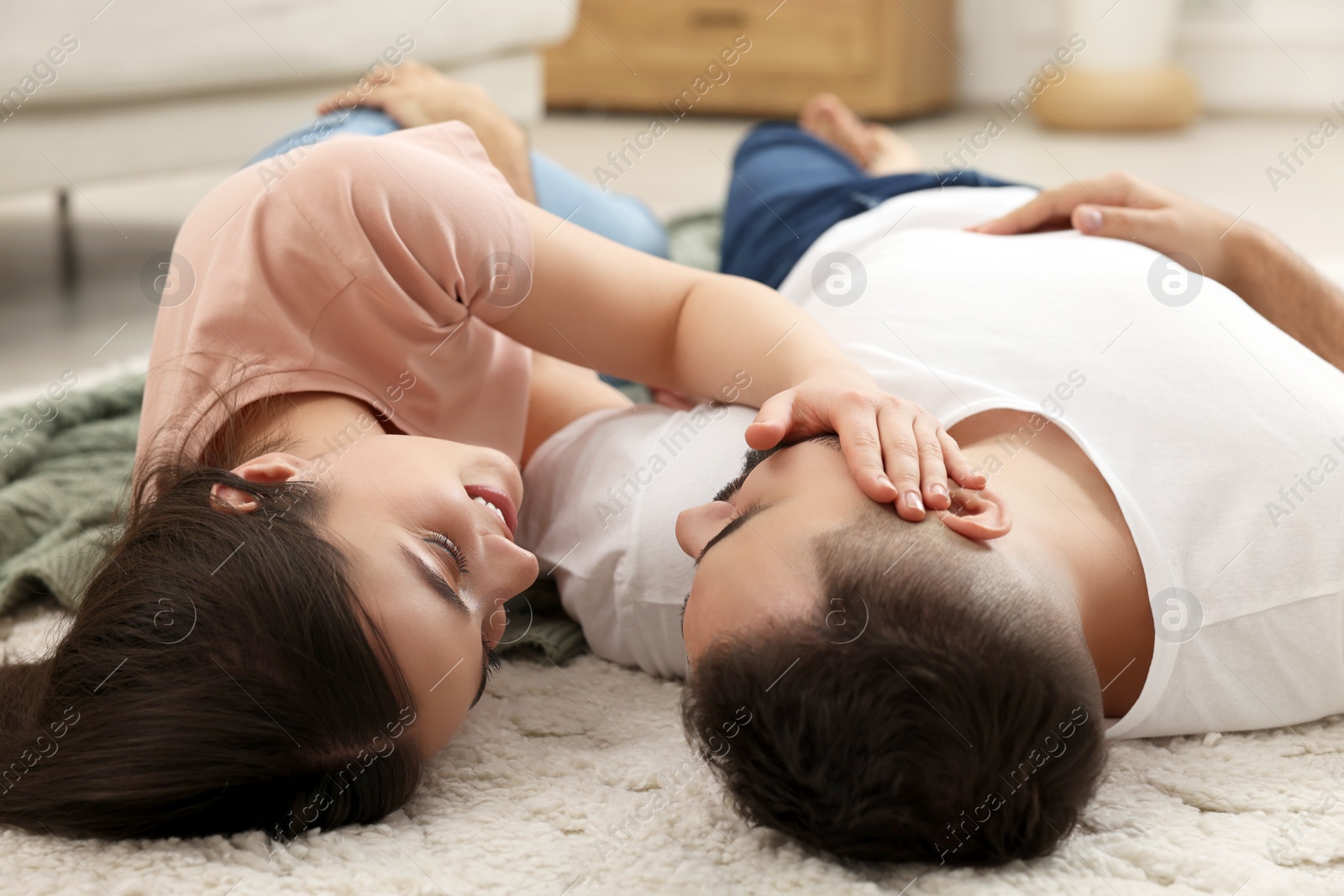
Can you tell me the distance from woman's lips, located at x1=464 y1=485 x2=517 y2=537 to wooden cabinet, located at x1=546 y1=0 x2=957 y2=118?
336 centimetres

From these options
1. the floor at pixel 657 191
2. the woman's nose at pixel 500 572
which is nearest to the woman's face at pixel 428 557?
the woman's nose at pixel 500 572

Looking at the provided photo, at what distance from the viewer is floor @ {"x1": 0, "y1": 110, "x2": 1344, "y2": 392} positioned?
194cm

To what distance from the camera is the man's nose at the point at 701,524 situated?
76cm

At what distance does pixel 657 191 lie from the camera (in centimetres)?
298

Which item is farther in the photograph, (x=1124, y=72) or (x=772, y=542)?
(x=1124, y=72)

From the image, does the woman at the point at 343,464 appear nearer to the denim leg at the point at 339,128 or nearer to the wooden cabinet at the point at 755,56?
the denim leg at the point at 339,128

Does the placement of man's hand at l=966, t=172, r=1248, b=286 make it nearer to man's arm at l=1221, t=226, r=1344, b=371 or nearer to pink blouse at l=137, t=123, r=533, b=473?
man's arm at l=1221, t=226, r=1344, b=371

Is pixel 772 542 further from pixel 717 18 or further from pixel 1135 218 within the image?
pixel 717 18

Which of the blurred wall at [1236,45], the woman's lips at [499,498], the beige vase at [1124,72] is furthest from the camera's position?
the blurred wall at [1236,45]

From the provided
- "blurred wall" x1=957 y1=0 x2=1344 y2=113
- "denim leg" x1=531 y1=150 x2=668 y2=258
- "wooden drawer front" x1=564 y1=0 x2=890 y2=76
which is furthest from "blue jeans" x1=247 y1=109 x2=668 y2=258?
"blurred wall" x1=957 y1=0 x2=1344 y2=113

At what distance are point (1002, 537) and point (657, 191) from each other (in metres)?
2.41

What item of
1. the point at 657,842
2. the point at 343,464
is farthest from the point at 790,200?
the point at 657,842

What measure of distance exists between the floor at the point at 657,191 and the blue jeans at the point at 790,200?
895 millimetres

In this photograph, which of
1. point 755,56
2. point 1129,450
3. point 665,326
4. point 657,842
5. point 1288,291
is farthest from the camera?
point 755,56
